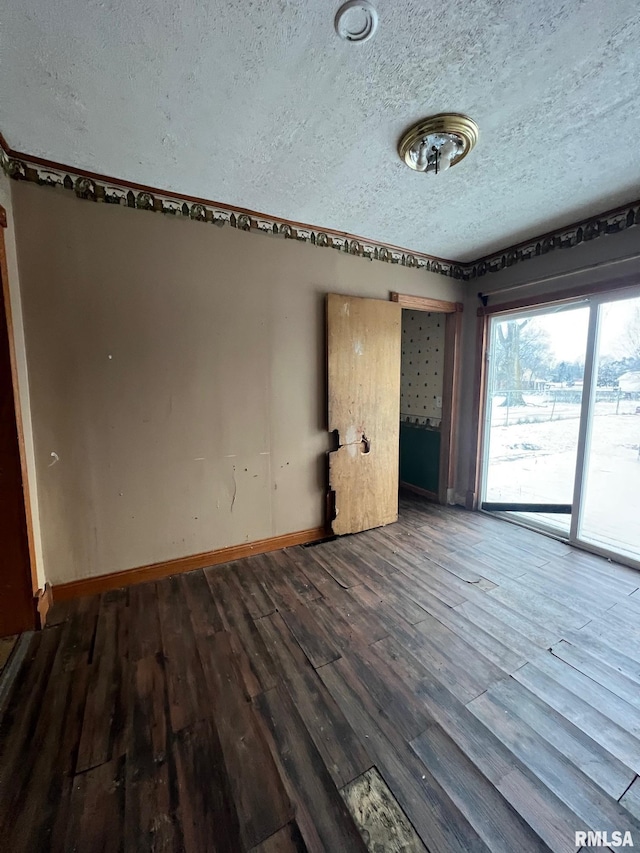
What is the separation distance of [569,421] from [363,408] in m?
1.79

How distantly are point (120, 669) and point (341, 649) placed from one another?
108cm

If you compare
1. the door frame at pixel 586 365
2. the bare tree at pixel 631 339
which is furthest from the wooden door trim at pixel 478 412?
the bare tree at pixel 631 339

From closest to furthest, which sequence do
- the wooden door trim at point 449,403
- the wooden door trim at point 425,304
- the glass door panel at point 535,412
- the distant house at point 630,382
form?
the distant house at point 630,382 < the glass door panel at point 535,412 < the wooden door trim at point 425,304 < the wooden door trim at point 449,403

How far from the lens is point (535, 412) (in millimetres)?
3217

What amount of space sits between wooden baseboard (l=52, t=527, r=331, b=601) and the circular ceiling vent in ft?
9.36

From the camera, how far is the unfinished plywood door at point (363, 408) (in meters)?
2.90

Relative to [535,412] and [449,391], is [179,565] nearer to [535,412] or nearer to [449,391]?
[449,391]

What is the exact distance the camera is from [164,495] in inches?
93.5

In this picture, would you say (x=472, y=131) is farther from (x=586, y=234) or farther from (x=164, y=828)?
(x=164, y=828)

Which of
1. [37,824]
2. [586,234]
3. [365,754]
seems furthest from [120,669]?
[586,234]

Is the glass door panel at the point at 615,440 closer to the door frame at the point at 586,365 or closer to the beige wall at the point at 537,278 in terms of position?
the door frame at the point at 586,365

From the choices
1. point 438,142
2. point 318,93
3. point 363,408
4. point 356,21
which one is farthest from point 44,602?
point 438,142

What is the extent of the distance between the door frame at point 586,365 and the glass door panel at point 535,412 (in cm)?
6

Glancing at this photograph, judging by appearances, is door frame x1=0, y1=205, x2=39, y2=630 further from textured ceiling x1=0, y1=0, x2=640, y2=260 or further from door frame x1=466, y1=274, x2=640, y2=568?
door frame x1=466, y1=274, x2=640, y2=568
